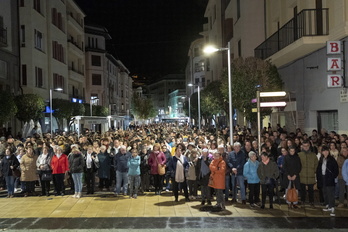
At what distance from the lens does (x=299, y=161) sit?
10.8 metres

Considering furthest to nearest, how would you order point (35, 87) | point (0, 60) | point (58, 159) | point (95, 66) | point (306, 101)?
point (95, 66)
point (35, 87)
point (0, 60)
point (306, 101)
point (58, 159)

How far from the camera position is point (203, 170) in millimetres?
11273

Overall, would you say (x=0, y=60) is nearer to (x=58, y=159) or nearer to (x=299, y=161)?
(x=58, y=159)

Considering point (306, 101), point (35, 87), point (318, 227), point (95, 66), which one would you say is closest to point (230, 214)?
point (318, 227)

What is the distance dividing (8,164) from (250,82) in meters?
13.8

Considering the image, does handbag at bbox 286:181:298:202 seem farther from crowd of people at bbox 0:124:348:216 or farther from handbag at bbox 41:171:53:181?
handbag at bbox 41:171:53:181

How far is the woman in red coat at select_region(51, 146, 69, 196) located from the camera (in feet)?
42.0

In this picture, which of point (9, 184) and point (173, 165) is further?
point (9, 184)

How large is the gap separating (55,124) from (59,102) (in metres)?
3.85

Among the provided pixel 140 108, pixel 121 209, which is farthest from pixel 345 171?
pixel 140 108

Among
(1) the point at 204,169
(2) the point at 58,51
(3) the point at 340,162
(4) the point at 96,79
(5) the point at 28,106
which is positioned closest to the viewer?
(3) the point at 340,162

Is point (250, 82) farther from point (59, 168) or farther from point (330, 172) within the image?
point (59, 168)

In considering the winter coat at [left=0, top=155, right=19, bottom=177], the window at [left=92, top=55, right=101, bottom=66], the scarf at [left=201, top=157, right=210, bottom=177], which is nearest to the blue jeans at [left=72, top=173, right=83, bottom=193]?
the winter coat at [left=0, top=155, right=19, bottom=177]

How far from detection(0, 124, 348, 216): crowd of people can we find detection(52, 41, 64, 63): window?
25036 millimetres
